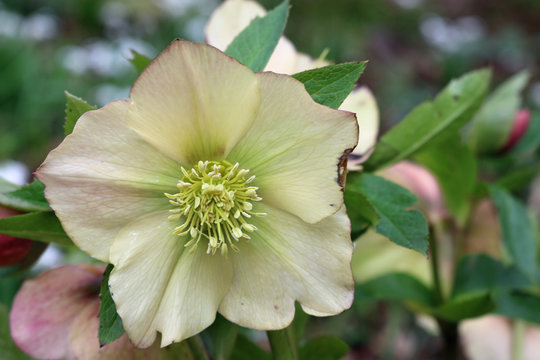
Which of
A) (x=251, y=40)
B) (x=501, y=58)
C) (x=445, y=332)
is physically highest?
(x=251, y=40)

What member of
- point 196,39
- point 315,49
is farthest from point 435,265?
point 196,39

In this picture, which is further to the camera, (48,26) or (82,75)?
(48,26)

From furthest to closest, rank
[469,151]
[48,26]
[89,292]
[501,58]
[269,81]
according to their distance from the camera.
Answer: [48,26] < [501,58] < [469,151] < [89,292] < [269,81]

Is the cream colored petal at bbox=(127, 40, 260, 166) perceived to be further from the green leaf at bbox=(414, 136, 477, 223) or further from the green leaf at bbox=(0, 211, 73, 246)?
the green leaf at bbox=(414, 136, 477, 223)

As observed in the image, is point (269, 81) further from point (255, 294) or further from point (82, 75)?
point (82, 75)

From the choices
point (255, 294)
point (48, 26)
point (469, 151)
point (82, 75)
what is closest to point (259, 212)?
point (255, 294)

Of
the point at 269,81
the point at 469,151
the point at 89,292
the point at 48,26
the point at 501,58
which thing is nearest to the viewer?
the point at 269,81

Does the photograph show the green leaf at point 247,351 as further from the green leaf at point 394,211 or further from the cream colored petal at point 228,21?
the cream colored petal at point 228,21
